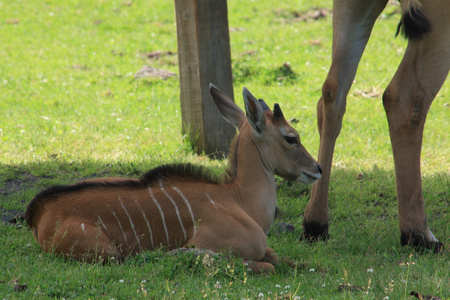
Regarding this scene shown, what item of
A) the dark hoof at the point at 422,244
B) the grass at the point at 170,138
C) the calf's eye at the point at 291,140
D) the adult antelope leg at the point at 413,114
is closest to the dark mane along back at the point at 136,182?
the grass at the point at 170,138

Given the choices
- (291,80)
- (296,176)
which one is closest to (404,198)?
(296,176)

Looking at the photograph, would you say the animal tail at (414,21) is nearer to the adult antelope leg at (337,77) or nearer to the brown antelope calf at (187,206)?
the adult antelope leg at (337,77)

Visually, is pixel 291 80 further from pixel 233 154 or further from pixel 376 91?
pixel 233 154

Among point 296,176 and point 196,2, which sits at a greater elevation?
point 196,2

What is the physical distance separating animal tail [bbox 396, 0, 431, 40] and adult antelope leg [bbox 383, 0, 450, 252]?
5cm

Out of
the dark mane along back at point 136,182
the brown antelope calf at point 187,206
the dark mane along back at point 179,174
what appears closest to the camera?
the brown antelope calf at point 187,206

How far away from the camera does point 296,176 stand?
499cm

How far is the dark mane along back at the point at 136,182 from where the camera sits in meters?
4.68

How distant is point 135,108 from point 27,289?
652cm

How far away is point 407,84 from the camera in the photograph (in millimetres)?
5172

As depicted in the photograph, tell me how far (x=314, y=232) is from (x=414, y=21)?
1.96 m

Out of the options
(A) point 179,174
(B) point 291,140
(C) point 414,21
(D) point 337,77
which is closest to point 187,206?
(A) point 179,174

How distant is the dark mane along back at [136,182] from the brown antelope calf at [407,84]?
48.0 inches

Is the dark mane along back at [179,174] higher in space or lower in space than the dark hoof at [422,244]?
higher
